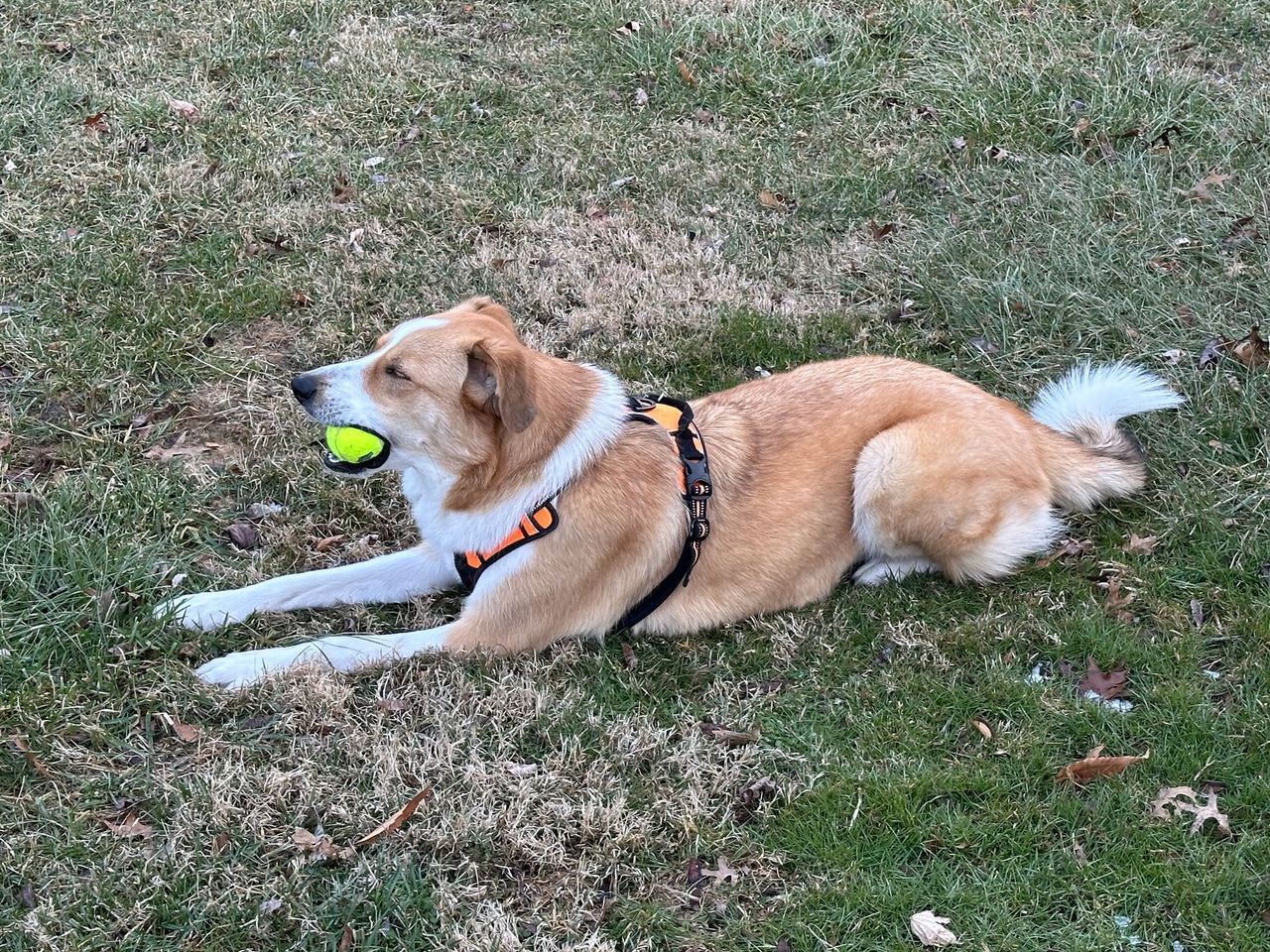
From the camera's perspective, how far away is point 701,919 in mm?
3148

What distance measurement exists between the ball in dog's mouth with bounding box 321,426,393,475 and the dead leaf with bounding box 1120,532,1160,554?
3136 millimetres

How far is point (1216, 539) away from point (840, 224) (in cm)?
312

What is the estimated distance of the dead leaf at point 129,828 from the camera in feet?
10.6

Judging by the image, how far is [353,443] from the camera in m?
3.67

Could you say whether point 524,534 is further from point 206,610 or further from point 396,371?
point 206,610

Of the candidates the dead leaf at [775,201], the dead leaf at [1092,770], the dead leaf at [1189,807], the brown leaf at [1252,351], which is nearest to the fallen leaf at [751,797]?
the dead leaf at [1092,770]

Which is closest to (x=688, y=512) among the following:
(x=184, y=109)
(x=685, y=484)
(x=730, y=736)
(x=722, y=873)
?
(x=685, y=484)

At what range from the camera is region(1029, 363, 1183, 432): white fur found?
455cm

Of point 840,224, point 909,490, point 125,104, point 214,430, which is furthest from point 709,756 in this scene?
point 125,104

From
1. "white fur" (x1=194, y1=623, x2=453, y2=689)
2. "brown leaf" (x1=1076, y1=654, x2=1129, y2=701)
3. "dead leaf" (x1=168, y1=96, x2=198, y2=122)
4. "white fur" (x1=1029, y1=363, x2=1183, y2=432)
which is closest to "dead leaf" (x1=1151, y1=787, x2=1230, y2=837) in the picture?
"brown leaf" (x1=1076, y1=654, x2=1129, y2=701)

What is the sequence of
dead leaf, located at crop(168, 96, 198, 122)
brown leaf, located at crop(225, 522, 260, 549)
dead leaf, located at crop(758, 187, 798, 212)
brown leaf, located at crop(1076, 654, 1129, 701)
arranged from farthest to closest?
dead leaf, located at crop(168, 96, 198, 122)
dead leaf, located at crop(758, 187, 798, 212)
brown leaf, located at crop(225, 522, 260, 549)
brown leaf, located at crop(1076, 654, 1129, 701)

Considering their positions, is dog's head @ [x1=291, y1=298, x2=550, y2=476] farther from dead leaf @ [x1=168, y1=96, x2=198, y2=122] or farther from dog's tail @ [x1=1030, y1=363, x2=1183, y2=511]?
dead leaf @ [x1=168, y1=96, x2=198, y2=122]

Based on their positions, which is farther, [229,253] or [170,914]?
[229,253]

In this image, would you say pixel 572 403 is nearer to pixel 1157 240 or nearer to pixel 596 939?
pixel 596 939
